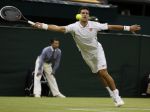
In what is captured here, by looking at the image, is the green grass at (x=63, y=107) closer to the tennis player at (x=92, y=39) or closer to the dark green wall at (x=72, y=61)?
the tennis player at (x=92, y=39)

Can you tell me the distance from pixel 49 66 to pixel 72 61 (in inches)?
42.1

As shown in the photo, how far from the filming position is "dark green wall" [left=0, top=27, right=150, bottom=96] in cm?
2025

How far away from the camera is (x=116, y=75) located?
2191cm

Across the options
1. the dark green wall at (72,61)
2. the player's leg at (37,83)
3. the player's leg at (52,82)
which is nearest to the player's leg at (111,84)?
the player's leg at (37,83)

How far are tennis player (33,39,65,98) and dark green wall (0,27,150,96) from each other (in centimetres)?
53

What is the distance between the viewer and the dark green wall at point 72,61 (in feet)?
66.4

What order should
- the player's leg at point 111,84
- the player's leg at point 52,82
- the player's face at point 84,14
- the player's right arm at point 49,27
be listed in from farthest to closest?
the player's leg at point 52,82
the player's leg at point 111,84
the player's face at point 84,14
the player's right arm at point 49,27

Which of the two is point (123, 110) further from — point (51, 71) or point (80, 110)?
point (51, 71)

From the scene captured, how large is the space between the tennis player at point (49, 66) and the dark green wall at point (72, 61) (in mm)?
529

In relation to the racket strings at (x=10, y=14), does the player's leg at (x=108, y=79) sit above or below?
below

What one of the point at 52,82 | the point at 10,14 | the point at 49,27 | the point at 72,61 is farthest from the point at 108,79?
the point at 72,61

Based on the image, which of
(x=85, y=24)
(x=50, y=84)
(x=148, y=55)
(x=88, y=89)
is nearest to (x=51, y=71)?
(x=50, y=84)

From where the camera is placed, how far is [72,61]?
21.2m

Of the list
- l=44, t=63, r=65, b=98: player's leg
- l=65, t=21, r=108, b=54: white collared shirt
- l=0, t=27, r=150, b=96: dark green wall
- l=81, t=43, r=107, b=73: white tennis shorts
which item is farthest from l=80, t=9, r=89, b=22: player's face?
l=0, t=27, r=150, b=96: dark green wall
